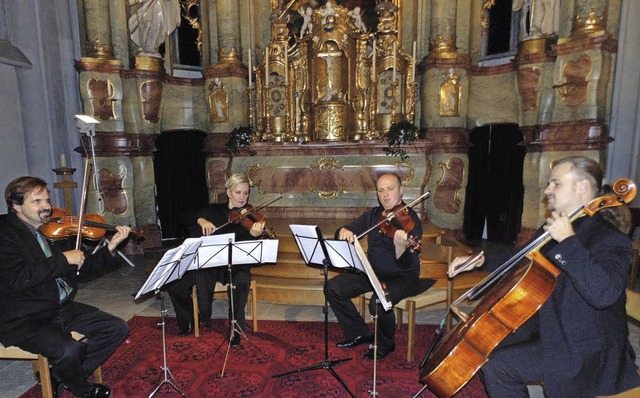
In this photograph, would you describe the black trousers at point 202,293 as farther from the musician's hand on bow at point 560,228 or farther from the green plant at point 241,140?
the green plant at point 241,140

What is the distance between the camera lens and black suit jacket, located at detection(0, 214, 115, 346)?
280 cm

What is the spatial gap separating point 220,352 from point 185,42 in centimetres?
784

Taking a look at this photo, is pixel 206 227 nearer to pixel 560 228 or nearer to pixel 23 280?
pixel 23 280

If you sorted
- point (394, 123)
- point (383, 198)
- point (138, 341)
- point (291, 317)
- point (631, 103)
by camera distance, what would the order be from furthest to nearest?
1. point (394, 123)
2. point (631, 103)
3. point (291, 317)
4. point (138, 341)
5. point (383, 198)

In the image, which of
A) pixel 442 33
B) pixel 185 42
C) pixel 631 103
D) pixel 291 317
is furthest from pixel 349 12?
pixel 291 317

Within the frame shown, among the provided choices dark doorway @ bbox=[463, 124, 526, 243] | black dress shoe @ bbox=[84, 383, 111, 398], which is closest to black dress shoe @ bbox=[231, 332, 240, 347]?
black dress shoe @ bbox=[84, 383, 111, 398]

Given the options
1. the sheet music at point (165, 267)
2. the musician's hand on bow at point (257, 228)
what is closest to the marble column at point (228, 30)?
the musician's hand on bow at point (257, 228)

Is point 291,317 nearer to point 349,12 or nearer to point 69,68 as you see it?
point 349,12

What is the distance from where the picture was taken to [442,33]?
305 inches

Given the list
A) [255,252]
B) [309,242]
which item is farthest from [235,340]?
[309,242]

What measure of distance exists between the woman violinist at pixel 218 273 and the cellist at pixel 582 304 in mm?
2682

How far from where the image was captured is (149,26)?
8.04 m

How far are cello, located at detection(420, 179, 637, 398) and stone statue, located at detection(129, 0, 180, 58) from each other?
26.2 ft

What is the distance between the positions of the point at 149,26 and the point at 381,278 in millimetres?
7162
